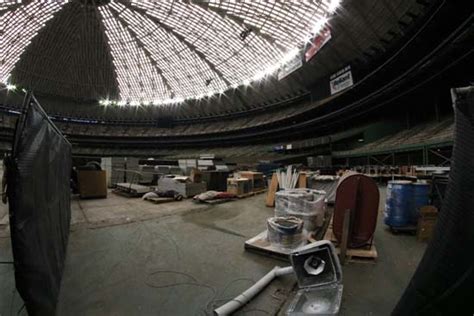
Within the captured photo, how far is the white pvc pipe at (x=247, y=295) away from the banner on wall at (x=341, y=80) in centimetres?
2475

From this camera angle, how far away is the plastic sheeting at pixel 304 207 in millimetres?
4777

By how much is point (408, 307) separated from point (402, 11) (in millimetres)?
21025

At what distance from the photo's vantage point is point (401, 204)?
5.15 meters

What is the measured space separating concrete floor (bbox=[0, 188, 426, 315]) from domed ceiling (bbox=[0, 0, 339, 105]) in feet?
69.3

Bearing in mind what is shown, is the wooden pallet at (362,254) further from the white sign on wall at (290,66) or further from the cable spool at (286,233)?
the white sign on wall at (290,66)

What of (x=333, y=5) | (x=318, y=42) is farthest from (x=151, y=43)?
(x=333, y=5)

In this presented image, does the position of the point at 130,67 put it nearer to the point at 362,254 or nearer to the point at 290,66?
the point at 290,66

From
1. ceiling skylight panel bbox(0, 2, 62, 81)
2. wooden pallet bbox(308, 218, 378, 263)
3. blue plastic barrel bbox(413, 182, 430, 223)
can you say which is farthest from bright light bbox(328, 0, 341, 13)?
ceiling skylight panel bbox(0, 2, 62, 81)

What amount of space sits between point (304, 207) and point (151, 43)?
33810 mm

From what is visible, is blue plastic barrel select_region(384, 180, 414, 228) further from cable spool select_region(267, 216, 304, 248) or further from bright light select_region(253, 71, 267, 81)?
bright light select_region(253, 71, 267, 81)

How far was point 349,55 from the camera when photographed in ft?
74.1

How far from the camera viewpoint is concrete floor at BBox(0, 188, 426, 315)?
251 centimetres

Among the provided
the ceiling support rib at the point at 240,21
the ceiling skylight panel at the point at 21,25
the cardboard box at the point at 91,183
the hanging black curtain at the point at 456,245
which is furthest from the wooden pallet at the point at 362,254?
the ceiling skylight panel at the point at 21,25

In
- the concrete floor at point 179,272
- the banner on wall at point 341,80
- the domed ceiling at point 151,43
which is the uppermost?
the domed ceiling at point 151,43
